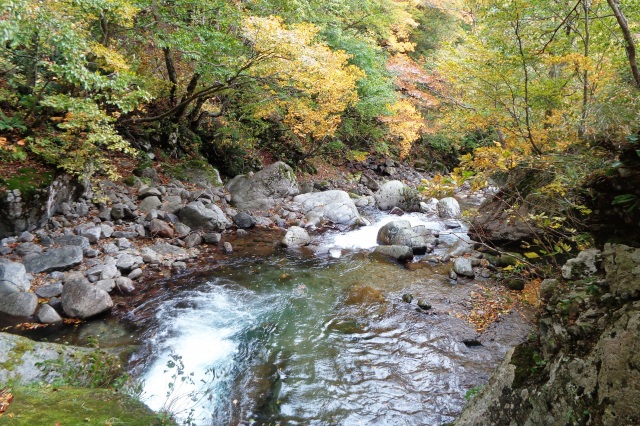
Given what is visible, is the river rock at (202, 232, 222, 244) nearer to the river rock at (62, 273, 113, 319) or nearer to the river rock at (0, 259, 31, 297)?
the river rock at (62, 273, 113, 319)

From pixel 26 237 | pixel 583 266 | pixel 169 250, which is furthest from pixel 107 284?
pixel 583 266

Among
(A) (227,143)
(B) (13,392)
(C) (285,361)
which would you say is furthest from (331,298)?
(A) (227,143)

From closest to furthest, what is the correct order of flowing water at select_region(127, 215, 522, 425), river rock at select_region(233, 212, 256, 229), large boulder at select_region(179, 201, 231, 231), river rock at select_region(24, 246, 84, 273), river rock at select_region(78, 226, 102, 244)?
flowing water at select_region(127, 215, 522, 425) → river rock at select_region(24, 246, 84, 273) → river rock at select_region(78, 226, 102, 244) → large boulder at select_region(179, 201, 231, 231) → river rock at select_region(233, 212, 256, 229)

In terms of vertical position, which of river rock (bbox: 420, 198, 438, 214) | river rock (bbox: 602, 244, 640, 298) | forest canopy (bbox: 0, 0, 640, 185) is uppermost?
forest canopy (bbox: 0, 0, 640, 185)

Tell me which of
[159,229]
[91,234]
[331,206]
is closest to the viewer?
[91,234]

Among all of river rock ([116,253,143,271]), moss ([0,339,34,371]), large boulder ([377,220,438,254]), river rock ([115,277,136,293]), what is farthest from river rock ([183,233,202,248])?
large boulder ([377,220,438,254])

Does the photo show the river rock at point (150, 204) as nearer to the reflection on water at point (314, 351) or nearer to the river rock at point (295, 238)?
the reflection on water at point (314, 351)

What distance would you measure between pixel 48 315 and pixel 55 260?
60.3 inches

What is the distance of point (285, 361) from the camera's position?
529cm

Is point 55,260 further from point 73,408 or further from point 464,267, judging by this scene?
point 464,267

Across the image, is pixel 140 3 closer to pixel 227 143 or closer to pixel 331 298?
pixel 227 143

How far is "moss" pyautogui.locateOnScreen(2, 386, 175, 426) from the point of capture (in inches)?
94.5

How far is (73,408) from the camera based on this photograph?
2.65 meters

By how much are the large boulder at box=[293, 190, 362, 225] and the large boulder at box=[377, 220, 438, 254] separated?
176 cm
